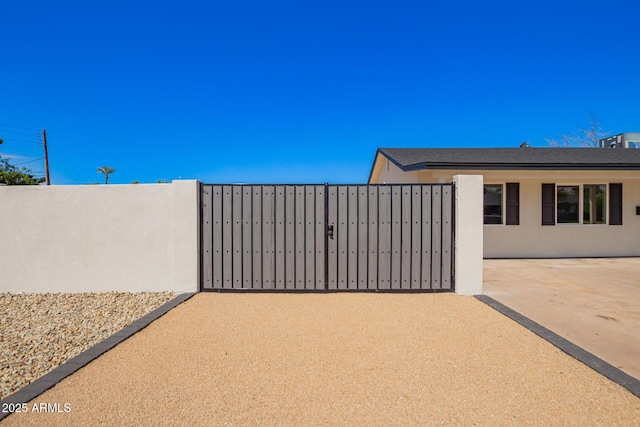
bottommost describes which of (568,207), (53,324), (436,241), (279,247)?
(53,324)

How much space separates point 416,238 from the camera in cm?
527

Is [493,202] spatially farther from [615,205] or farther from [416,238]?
[416,238]

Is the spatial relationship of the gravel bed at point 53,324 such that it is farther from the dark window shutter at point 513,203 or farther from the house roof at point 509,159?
the dark window shutter at point 513,203

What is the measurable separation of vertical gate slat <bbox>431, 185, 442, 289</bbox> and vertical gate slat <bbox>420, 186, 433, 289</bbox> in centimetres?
5

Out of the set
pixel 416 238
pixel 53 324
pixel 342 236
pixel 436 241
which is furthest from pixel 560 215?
pixel 53 324

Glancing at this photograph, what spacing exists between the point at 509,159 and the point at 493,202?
1.34m

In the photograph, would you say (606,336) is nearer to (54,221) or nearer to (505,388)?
(505,388)

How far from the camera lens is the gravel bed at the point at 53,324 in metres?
3.03

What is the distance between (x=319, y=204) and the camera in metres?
5.37

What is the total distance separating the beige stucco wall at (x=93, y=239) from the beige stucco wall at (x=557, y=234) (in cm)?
683

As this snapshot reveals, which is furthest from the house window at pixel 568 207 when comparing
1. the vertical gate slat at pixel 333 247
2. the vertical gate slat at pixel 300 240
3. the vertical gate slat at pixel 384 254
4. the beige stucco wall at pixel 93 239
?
the beige stucco wall at pixel 93 239

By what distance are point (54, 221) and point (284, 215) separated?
3849 millimetres

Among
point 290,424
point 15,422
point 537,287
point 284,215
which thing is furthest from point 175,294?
point 537,287

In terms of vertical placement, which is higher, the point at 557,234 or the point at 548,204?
the point at 548,204
